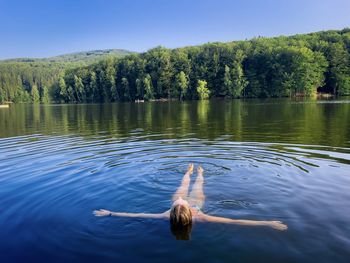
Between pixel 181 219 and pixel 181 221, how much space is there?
0.11 m

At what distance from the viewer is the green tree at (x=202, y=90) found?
12694cm

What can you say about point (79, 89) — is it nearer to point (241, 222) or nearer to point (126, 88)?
point (126, 88)

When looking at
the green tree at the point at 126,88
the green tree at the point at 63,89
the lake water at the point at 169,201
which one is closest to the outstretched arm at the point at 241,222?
the lake water at the point at 169,201

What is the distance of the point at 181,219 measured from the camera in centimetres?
777

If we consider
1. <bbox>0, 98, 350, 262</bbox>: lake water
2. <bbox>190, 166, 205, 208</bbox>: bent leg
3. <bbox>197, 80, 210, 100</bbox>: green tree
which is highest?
<bbox>197, 80, 210, 100</bbox>: green tree

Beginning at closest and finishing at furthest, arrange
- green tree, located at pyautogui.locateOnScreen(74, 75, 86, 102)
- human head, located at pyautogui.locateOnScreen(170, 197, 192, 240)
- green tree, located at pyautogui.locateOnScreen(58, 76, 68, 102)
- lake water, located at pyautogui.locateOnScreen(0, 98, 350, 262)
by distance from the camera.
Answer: lake water, located at pyautogui.locateOnScreen(0, 98, 350, 262) < human head, located at pyautogui.locateOnScreen(170, 197, 192, 240) < green tree, located at pyautogui.locateOnScreen(74, 75, 86, 102) < green tree, located at pyautogui.locateOnScreen(58, 76, 68, 102)

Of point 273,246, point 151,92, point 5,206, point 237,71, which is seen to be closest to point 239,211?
point 273,246

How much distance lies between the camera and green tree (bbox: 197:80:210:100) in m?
127

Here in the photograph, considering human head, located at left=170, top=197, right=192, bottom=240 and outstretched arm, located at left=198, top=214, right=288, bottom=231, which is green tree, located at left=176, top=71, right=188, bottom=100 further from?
human head, located at left=170, top=197, right=192, bottom=240

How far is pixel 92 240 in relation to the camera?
7859 mm

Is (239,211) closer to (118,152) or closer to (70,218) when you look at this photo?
(70,218)

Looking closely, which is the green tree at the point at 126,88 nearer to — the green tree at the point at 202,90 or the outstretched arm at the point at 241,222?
the green tree at the point at 202,90

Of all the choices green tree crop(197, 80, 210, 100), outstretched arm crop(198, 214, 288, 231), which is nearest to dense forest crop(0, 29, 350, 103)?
green tree crop(197, 80, 210, 100)

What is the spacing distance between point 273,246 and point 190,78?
435 ft
